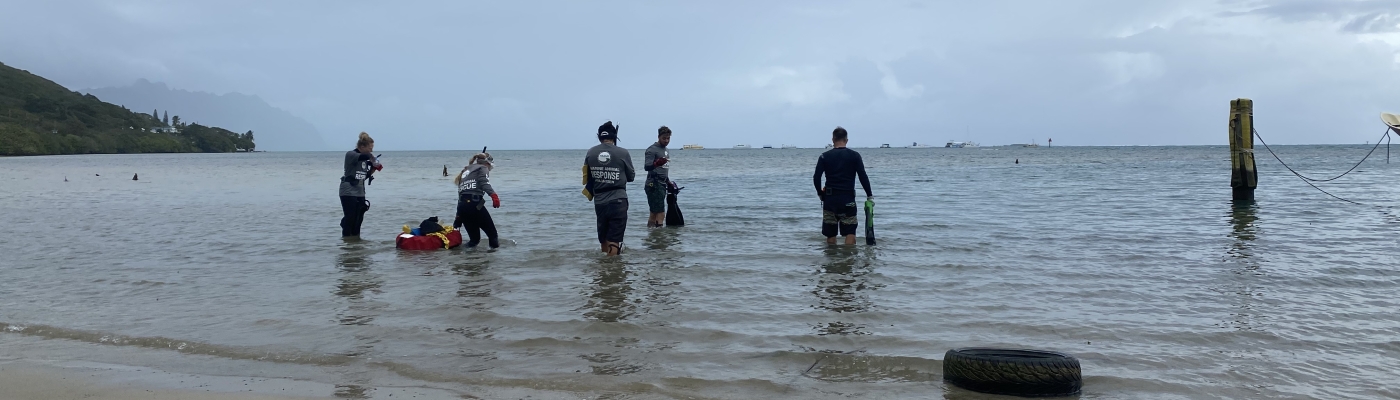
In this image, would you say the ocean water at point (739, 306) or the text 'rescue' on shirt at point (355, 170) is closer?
the ocean water at point (739, 306)

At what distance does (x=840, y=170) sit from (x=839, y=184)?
0.64 feet

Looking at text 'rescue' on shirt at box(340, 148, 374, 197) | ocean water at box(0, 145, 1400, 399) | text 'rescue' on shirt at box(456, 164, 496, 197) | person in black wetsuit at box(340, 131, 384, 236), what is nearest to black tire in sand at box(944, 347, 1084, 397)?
ocean water at box(0, 145, 1400, 399)

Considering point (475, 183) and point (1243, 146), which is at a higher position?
point (1243, 146)

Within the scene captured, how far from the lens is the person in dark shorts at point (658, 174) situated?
Result: 13148 mm

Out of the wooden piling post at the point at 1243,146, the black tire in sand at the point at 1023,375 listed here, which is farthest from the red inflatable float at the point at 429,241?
the wooden piling post at the point at 1243,146

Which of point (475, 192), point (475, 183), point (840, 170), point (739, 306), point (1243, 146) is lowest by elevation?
point (739, 306)

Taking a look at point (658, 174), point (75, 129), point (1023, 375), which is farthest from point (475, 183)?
point (75, 129)

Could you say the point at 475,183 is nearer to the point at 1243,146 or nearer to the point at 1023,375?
the point at 1023,375

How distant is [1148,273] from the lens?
9.24 meters

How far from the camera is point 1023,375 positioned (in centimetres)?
481

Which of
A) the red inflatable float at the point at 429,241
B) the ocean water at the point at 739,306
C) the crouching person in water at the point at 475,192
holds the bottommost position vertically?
the ocean water at the point at 739,306

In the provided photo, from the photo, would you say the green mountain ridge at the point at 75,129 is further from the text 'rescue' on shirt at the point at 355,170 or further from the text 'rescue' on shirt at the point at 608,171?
the text 'rescue' on shirt at the point at 608,171

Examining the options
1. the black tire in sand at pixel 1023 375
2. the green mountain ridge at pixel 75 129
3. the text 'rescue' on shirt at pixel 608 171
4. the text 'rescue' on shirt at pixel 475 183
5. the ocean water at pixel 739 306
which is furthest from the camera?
the green mountain ridge at pixel 75 129

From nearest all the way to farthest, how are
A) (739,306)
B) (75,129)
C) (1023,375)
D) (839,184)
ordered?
(1023,375) → (739,306) → (839,184) → (75,129)
